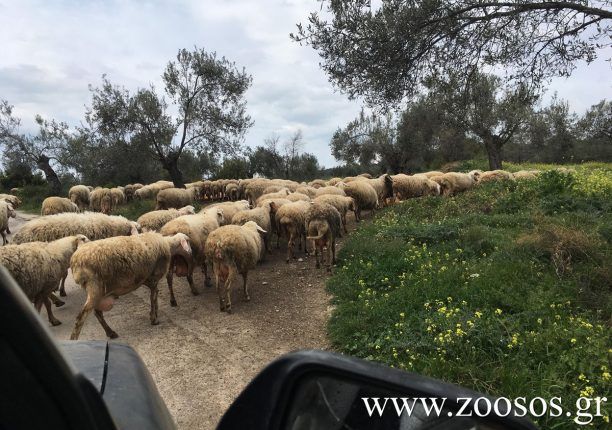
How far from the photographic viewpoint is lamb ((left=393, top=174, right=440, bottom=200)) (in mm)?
18766

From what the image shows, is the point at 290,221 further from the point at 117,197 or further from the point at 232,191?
the point at 117,197

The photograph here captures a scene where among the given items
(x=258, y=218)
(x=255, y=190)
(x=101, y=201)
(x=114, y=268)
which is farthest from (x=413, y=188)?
(x=101, y=201)

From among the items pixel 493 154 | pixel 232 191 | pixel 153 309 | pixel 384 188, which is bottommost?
pixel 153 309

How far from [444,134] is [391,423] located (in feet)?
112

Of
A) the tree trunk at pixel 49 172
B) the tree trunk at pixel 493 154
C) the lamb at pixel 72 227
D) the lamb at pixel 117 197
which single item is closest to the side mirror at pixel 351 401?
the lamb at pixel 72 227

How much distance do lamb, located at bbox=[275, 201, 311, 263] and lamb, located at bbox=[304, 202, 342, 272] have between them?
0.75m

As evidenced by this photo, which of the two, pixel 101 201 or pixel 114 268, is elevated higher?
pixel 101 201

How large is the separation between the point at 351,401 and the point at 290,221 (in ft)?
31.5

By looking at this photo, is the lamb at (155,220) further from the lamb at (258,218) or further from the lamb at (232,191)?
the lamb at (232,191)

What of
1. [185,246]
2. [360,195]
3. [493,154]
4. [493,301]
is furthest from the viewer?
[493,154]

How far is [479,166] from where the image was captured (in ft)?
104

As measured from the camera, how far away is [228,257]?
795 cm

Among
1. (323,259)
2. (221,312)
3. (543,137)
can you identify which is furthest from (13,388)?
(543,137)

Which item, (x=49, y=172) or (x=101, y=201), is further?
(x=49, y=172)
